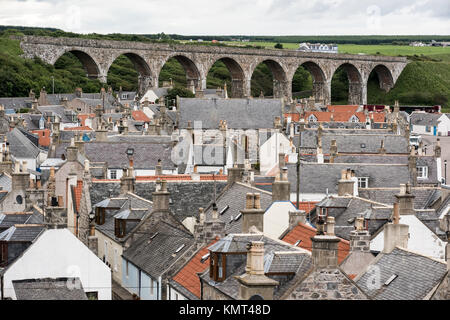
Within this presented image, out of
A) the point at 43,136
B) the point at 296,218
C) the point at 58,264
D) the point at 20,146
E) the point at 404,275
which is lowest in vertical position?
the point at 58,264

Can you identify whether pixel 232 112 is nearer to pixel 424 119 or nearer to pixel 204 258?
pixel 204 258

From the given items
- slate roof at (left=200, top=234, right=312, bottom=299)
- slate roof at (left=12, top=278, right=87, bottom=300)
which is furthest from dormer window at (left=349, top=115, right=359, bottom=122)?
slate roof at (left=200, top=234, right=312, bottom=299)

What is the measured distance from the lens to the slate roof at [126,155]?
41.6 meters

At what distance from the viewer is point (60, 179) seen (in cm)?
3406

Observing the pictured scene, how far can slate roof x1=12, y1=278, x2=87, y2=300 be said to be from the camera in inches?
718

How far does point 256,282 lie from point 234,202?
11983mm

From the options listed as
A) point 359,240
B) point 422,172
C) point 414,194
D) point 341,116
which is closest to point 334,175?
point 414,194

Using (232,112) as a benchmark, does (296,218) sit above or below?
below

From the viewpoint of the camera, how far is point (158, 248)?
23.7 meters

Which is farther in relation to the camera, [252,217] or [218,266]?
[252,217]

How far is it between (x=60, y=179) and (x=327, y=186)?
9.79 m

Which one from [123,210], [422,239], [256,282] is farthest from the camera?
[123,210]

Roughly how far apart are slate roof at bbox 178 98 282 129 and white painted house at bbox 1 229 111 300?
126ft
